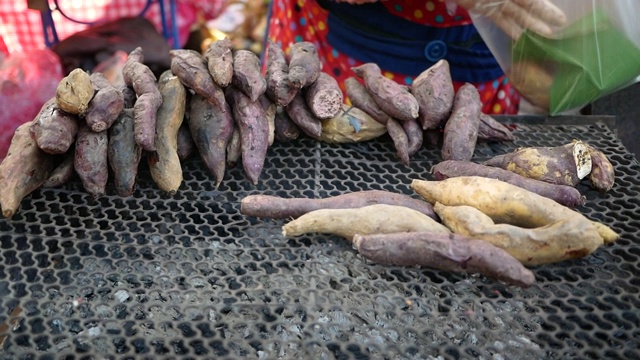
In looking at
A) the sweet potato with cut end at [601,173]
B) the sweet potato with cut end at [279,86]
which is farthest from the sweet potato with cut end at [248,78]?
the sweet potato with cut end at [601,173]

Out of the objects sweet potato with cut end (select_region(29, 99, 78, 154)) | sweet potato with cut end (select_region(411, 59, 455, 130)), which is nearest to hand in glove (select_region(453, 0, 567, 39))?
sweet potato with cut end (select_region(411, 59, 455, 130))

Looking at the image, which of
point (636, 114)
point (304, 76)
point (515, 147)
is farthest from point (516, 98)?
point (304, 76)

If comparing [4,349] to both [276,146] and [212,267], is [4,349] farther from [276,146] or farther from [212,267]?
[276,146]

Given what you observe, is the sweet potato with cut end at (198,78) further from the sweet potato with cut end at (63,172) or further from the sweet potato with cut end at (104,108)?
the sweet potato with cut end at (63,172)

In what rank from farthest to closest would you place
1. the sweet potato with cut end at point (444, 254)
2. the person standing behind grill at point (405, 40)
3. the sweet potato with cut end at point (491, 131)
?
the person standing behind grill at point (405, 40) < the sweet potato with cut end at point (491, 131) < the sweet potato with cut end at point (444, 254)

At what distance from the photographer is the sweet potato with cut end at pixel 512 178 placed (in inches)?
66.0

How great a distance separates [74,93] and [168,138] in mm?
273

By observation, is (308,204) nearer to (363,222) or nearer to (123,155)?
(363,222)

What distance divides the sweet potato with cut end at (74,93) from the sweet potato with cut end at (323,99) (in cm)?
64

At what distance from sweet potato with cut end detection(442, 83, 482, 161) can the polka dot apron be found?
20.7 inches

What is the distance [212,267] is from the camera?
1485mm

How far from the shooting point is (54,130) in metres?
1.65

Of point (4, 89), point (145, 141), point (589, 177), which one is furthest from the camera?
point (4, 89)

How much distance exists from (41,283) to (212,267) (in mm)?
379
